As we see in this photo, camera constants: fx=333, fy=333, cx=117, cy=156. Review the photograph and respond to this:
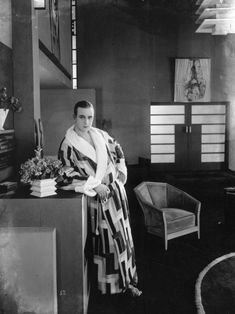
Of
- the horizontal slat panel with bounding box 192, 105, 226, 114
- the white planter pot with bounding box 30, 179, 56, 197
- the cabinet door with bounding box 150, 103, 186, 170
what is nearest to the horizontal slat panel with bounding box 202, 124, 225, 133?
the horizontal slat panel with bounding box 192, 105, 226, 114

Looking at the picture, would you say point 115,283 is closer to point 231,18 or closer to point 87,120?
point 87,120

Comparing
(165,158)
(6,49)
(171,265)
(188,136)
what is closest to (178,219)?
(171,265)

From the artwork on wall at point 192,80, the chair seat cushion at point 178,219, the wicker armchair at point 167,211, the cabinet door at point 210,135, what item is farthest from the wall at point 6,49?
the cabinet door at point 210,135

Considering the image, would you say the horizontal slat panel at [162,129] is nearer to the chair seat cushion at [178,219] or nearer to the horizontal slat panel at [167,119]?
the horizontal slat panel at [167,119]

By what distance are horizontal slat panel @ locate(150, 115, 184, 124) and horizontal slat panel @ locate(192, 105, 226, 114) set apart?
0.38 meters

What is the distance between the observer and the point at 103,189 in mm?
2197

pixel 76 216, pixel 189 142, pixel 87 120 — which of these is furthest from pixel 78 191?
pixel 189 142

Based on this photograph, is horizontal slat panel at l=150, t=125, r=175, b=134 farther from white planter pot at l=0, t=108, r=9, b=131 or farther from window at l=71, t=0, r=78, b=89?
white planter pot at l=0, t=108, r=9, b=131

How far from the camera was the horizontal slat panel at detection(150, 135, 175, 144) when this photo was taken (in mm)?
7949

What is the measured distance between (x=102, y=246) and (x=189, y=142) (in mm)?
6032

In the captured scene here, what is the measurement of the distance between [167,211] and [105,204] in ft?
5.33

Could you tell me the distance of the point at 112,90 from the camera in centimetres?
759

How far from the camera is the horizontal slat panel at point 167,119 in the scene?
25.9 feet

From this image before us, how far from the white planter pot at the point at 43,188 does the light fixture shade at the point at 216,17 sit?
5.79 m
